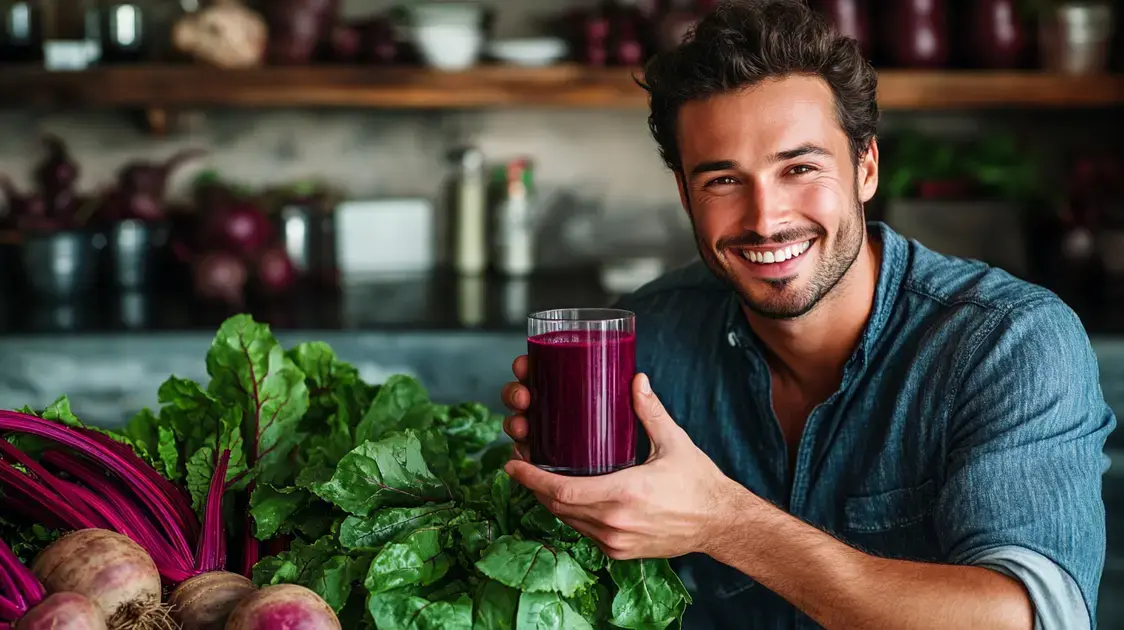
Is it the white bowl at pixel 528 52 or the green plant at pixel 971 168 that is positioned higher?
the white bowl at pixel 528 52

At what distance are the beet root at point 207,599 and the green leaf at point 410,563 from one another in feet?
0.37

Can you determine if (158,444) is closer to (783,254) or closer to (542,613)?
(542,613)

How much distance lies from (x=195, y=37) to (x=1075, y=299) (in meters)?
2.28

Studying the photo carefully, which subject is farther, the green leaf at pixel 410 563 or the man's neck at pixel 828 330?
the man's neck at pixel 828 330

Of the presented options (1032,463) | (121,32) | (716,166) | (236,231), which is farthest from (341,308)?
(1032,463)

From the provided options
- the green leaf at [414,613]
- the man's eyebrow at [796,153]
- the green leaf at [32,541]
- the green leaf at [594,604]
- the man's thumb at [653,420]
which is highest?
the man's eyebrow at [796,153]

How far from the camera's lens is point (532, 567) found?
3.28 ft

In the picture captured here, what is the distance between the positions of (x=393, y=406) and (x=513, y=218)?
1.87 metres

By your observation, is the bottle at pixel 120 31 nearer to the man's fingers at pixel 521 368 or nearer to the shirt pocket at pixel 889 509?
the man's fingers at pixel 521 368

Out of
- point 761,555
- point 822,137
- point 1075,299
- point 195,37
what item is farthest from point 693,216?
point 195,37

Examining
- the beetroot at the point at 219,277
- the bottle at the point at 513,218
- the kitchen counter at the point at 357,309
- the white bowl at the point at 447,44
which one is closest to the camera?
the kitchen counter at the point at 357,309

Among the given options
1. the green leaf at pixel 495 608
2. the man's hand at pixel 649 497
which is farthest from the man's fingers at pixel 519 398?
the green leaf at pixel 495 608

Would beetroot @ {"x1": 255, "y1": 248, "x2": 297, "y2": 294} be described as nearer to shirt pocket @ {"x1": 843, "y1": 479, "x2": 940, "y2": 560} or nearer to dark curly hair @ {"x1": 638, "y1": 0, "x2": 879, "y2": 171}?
dark curly hair @ {"x1": 638, "y1": 0, "x2": 879, "y2": 171}

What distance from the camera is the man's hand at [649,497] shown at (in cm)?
106
